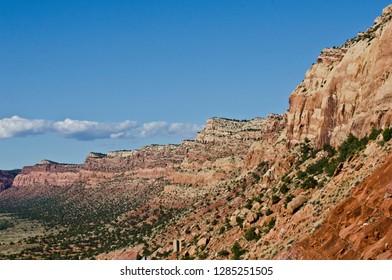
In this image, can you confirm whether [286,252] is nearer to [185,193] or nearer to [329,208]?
[329,208]

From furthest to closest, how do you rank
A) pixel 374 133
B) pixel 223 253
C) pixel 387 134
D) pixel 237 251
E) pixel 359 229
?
pixel 223 253 < pixel 237 251 < pixel 374 133 < pixel 387 134 < pixel 359 229

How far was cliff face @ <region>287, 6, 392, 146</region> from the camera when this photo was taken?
49.4 meters

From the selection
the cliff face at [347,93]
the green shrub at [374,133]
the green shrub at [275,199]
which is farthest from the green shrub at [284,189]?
the green shrub at [374,133]

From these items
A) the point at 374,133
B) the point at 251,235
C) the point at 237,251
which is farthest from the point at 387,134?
the point at 237,251

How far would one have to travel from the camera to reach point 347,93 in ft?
188

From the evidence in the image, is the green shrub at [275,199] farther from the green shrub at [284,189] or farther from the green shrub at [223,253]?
the green shrub at [223,253]

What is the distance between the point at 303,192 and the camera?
2002 inches

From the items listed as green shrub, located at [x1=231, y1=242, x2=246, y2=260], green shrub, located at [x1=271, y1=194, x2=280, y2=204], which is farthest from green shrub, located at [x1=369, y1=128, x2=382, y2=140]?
green shrub, located at [x1=231, y1=242, x2=246, y2=260]

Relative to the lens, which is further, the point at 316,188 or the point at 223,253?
the point at 223,253

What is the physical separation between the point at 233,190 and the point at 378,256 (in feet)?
210

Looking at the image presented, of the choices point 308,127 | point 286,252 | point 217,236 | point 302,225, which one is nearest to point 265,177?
point 308,127

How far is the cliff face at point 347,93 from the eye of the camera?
162 feet

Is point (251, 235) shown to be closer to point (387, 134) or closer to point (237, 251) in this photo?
point (237, 251)

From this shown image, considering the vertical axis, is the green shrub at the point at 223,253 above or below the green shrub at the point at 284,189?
below
